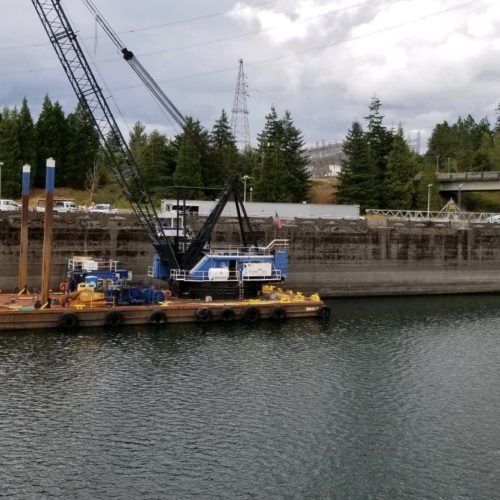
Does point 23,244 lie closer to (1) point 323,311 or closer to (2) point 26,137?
(1) point 323,311

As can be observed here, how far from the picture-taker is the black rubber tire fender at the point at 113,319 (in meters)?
32.0

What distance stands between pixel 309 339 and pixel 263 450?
47.6 feet

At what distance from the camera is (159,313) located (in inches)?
1303

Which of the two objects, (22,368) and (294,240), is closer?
(22,368)

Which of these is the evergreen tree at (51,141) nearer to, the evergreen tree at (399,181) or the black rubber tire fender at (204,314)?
the evergreen tree at (399,181)

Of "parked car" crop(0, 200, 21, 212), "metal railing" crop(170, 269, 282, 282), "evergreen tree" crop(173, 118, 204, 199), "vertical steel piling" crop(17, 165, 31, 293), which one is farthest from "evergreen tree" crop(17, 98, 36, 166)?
"metal railing" crop(170, 269, 282, 282)

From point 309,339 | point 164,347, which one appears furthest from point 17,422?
point 309,339

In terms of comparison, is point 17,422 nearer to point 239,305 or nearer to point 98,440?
point 98,440

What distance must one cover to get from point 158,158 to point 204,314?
152 feet

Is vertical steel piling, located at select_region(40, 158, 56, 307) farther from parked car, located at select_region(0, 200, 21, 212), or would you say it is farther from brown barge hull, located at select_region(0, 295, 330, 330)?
parked car, located at select_region(0, 200, 21, 212)

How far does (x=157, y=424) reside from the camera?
20.0m

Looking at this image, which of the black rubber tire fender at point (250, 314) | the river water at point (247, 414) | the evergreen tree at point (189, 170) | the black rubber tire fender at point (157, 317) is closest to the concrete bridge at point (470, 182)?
the evergreen tree at point (189, 170)

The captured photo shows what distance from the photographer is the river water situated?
16344 millimetres

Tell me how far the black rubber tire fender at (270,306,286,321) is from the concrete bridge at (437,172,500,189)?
44488mm
